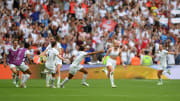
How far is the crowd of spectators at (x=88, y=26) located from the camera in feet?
95.0

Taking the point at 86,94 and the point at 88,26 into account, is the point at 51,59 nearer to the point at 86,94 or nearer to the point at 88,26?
the point at 86,94

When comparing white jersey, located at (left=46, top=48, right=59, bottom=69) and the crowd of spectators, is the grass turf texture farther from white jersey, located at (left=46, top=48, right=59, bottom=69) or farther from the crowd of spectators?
the crowd of spectators

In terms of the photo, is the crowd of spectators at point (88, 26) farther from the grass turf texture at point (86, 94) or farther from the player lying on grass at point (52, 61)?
the grass turf texture at point (86, 94)

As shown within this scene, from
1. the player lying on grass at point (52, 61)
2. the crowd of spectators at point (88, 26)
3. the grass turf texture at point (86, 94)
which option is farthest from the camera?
the crowd of spectators at point (88, 26)

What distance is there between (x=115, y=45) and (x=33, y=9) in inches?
484

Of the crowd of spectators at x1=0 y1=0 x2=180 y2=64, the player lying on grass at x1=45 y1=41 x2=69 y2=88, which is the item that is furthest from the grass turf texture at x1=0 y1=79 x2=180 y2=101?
the crowd of spectators at x1=0 y1=0 x2=180 y2=64

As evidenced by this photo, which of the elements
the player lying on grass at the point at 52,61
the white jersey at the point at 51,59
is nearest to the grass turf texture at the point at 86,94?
the player lying on grass at the point at 52,61

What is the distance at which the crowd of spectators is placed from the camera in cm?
2897

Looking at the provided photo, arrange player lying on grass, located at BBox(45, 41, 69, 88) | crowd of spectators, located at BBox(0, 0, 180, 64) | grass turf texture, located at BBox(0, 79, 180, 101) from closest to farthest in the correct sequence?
grass turf texture, located at BBox(0, 79, 180, 101) < player lying on grass, located at BBox(45, 41, 69, 88) < crowd of spectators, located at BBox(0, 0, 180, 64)

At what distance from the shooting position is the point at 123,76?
30.5 m

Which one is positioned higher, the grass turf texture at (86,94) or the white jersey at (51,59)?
the white jersey at (51,59)

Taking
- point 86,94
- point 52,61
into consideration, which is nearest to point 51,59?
point 52,61

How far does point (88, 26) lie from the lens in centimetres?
3119

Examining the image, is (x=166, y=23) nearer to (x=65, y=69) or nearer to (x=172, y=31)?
(x=172, y=31)
